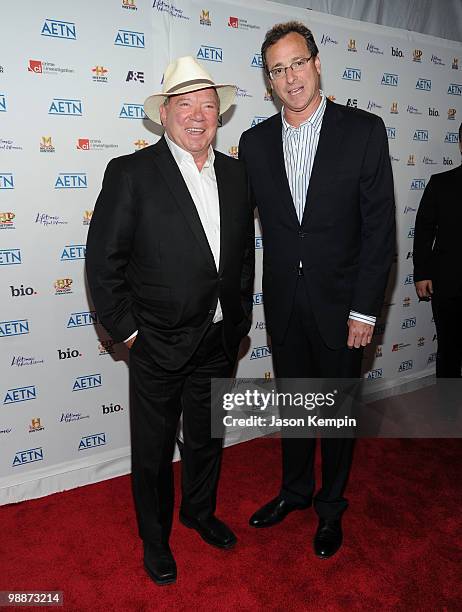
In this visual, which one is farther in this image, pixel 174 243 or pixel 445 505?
pixel 445 505

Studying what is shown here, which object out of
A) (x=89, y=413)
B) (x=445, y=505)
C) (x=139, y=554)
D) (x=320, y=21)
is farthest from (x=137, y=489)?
(x=320, y=21)

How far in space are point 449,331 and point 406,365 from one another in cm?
77

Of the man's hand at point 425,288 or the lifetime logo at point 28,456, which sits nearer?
the lifetime logo at point 28,456

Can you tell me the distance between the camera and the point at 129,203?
78.3 inches

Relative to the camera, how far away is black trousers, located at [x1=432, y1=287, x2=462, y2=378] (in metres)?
3.57

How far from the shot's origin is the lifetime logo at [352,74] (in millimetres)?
3500

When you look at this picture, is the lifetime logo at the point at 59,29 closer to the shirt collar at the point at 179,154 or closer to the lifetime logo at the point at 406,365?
the shirt collar at the point at 179,154

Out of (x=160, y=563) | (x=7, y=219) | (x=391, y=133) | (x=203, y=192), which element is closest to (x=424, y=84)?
(x=391, y=133)

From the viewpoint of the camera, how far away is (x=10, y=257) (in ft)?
8.80

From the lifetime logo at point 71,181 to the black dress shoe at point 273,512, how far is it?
183cm

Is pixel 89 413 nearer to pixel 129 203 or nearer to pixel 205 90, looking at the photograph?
pixel 129 203

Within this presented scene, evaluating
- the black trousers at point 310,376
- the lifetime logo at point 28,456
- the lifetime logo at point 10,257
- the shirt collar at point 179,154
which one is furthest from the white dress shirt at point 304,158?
the lifetime logo at point 28,456

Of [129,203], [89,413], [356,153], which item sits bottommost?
[89,413]

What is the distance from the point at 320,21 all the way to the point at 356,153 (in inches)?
63.6
